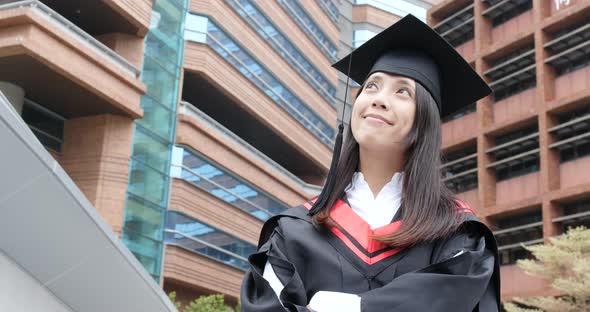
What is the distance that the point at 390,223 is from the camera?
91.2 inches

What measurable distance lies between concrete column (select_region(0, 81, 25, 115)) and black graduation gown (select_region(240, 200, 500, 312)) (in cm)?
2222

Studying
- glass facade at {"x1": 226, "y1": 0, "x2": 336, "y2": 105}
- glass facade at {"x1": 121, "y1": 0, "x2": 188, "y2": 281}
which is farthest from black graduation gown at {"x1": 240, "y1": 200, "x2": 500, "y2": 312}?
glass facade at {"x1": 226, "y1": 0, "x2": 336, "y2": 105}

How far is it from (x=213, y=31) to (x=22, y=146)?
23219 mm

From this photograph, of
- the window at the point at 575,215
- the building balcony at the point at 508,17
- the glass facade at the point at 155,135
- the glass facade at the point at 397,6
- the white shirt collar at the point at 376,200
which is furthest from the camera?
the glass facade at the point at 397,6

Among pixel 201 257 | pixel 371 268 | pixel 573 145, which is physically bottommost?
pixel 371 268

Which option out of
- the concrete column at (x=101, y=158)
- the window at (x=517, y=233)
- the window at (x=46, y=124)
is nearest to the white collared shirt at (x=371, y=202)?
the concrete column at (x=101, y=158)

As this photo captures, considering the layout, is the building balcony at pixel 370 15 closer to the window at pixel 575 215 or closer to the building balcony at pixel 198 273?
the window at pixel 575 215

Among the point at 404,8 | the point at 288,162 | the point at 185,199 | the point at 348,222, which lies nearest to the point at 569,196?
the point at 185,199

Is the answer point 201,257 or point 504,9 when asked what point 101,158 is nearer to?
point 201,257

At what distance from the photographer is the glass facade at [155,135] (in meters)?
23.5

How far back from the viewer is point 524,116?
32.2 meters

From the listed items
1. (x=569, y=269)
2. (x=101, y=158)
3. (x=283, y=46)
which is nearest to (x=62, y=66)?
(x=101, y=158)

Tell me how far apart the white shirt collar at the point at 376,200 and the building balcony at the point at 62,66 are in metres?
19.7

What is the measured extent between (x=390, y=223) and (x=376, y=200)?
0.15 meters
